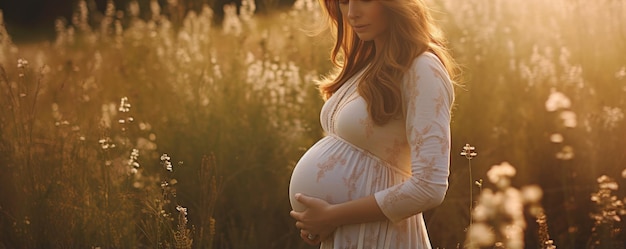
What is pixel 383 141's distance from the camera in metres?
2.51

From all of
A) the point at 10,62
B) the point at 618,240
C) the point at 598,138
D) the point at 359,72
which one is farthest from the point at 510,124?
the point at 10,62

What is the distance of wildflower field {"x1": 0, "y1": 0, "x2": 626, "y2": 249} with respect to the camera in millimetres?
3943

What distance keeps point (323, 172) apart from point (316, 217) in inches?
5.5

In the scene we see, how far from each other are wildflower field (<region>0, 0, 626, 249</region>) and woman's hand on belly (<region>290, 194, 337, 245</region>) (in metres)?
1.11

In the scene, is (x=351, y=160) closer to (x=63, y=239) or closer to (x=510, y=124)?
(x=63, y=239)

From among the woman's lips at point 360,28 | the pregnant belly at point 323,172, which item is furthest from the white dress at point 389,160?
the woman's lips at point 360,28

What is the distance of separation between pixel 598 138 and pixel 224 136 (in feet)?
6.14

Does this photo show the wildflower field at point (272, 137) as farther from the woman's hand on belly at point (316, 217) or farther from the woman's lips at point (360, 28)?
the woman's lips at point (360, 28)

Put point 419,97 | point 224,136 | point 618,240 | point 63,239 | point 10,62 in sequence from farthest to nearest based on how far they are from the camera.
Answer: point 10,62, point 224,136, point 618,240, point 63,239, point 419,97

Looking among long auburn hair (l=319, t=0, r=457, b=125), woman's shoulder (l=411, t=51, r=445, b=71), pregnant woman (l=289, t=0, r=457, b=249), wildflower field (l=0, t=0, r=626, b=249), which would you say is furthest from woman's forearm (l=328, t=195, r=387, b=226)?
wildflower field (l=0, t=0, r=626, b=249)

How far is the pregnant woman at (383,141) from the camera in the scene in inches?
92.0

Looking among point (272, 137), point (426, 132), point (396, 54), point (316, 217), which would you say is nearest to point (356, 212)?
point (316, 217)

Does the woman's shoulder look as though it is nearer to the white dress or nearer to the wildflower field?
the white dress

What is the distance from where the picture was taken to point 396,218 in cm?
246
